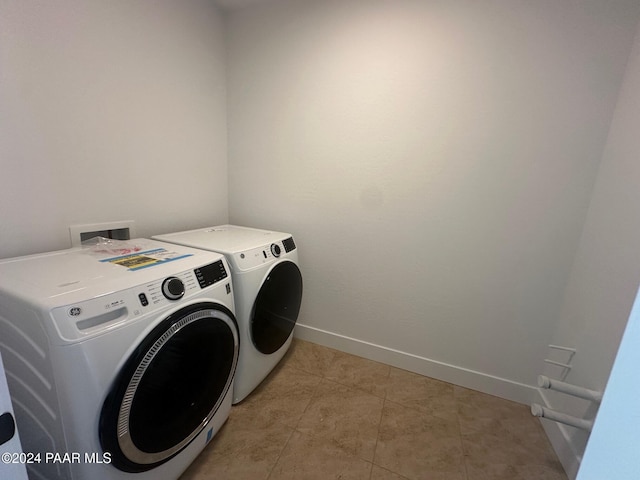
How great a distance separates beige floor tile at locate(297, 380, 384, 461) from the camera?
3.83 feet

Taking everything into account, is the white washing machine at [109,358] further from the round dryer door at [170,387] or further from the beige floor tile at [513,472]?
the beige floor tile at [513,472]

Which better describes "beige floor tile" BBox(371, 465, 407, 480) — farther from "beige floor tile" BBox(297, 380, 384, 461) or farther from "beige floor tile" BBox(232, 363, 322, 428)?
"beige floor tile" BBox(232, 363, 322, 428)

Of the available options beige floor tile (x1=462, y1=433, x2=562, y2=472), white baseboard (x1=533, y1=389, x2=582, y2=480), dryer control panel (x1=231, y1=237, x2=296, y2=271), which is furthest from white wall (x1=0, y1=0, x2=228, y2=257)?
white baseboard (x1=533, y1=389, x2=582, y2=480)

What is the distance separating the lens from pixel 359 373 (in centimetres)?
161

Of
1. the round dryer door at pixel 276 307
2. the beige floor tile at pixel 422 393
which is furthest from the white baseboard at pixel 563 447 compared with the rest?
the round dryer door at pixel 276 307

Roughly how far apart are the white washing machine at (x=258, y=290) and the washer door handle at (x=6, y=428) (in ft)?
2.55

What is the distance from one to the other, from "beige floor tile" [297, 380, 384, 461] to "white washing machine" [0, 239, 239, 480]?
1.79ft

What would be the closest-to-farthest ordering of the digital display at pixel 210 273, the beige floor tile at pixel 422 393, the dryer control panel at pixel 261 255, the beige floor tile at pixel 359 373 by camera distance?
1. the digital display at pixel 210 273
2. the dryer control panel at pixel 261 255
3. the beige floor tile at pixel 422 393
4. the beige floor tile at pixel 359 373

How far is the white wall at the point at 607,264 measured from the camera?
946mm

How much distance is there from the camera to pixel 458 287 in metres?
1.47

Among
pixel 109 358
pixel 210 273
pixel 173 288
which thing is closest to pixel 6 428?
pixel 109 358

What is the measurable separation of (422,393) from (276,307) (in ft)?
3.18

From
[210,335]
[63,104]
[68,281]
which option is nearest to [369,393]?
[210,335]

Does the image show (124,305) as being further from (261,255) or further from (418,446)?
(418,446)
